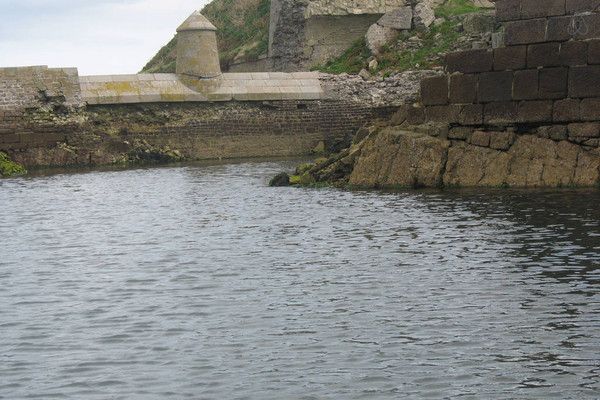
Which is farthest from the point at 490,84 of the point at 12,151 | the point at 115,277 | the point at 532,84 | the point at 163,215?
the point at 12,151

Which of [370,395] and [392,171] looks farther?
[392,171]

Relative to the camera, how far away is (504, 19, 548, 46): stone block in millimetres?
16781

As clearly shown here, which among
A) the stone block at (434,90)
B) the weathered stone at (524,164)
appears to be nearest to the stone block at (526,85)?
the weathered stone at (524,164)

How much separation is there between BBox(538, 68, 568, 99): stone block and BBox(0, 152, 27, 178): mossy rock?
15582 millimetres

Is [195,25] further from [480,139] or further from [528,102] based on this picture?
[528,102]

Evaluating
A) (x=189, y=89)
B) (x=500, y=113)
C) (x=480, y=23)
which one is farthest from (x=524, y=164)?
(x=189, y=89)

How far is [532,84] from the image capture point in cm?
1695

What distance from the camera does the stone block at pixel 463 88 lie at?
1777 cm

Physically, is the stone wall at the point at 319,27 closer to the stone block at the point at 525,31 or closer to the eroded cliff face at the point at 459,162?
the eroded cliff face at the point at 459,162

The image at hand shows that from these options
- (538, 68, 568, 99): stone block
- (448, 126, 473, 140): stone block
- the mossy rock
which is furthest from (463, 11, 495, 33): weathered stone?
the mossy rock

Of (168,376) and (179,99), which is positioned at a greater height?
(179,99)

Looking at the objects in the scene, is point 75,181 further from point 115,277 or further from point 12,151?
point 115,277

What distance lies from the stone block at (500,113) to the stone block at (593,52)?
1638mm

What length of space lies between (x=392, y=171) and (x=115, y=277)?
916 centimetres
